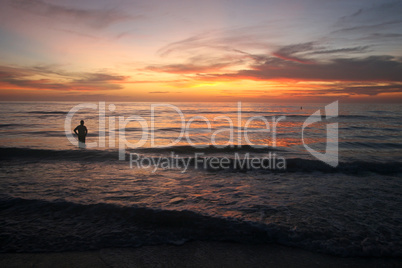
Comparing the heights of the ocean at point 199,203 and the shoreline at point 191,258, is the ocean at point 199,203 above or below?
above

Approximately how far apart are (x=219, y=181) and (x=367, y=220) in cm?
487

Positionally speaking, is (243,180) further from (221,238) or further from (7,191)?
(7,191)

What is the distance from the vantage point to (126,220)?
18.1ft

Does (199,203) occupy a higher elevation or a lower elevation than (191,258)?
higher

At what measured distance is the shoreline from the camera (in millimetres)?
3975

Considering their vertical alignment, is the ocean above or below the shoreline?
above

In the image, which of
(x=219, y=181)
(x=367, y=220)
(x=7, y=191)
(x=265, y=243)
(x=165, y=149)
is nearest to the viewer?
(x=265, y=243)

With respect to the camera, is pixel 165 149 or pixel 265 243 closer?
pixel 265 243

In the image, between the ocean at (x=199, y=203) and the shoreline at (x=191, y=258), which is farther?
the ocean at (x=199, y=203)

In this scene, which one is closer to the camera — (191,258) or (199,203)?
(191,258)

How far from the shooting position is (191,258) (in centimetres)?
416

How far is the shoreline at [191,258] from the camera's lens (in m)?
3.97

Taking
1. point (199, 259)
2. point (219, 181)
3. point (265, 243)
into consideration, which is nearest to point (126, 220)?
point (199, 259)

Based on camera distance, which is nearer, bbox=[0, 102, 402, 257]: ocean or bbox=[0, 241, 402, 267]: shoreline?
bbox=[0, 241, 402, 267]: shoreline
